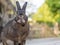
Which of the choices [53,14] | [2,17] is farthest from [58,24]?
[2,17]

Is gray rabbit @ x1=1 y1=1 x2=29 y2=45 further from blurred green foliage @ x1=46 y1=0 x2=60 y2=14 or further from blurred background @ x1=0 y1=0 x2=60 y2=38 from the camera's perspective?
blurred green foliage @ x1=46 y1=0 x2=60 y2=14

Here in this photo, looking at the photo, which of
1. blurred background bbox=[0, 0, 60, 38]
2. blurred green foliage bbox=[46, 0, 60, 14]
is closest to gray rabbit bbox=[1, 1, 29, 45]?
blurred background bbox=[0, 0, 60, 38]

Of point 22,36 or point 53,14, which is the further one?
point 53,14

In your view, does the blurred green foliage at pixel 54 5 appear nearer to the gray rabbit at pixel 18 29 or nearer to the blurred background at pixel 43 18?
the blurred background at pixel 43 18

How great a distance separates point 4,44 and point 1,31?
421mm

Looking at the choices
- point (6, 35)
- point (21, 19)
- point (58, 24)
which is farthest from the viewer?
point (58, 24)

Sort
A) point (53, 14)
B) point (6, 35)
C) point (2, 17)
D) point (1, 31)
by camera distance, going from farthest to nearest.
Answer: point (53, 14)
point (2, 17)
point (1, 31)
point (6, 35)

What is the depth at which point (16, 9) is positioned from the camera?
6562mm

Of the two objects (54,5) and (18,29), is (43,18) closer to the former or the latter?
(54,5)

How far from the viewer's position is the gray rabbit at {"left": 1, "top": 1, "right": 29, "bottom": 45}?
6.41 meters

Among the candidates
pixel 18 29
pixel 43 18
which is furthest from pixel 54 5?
pixel 18 29

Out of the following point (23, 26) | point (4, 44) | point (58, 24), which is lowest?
point (58, 24)

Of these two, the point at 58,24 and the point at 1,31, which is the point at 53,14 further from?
the point at 1,31

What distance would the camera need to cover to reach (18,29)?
260 inches
